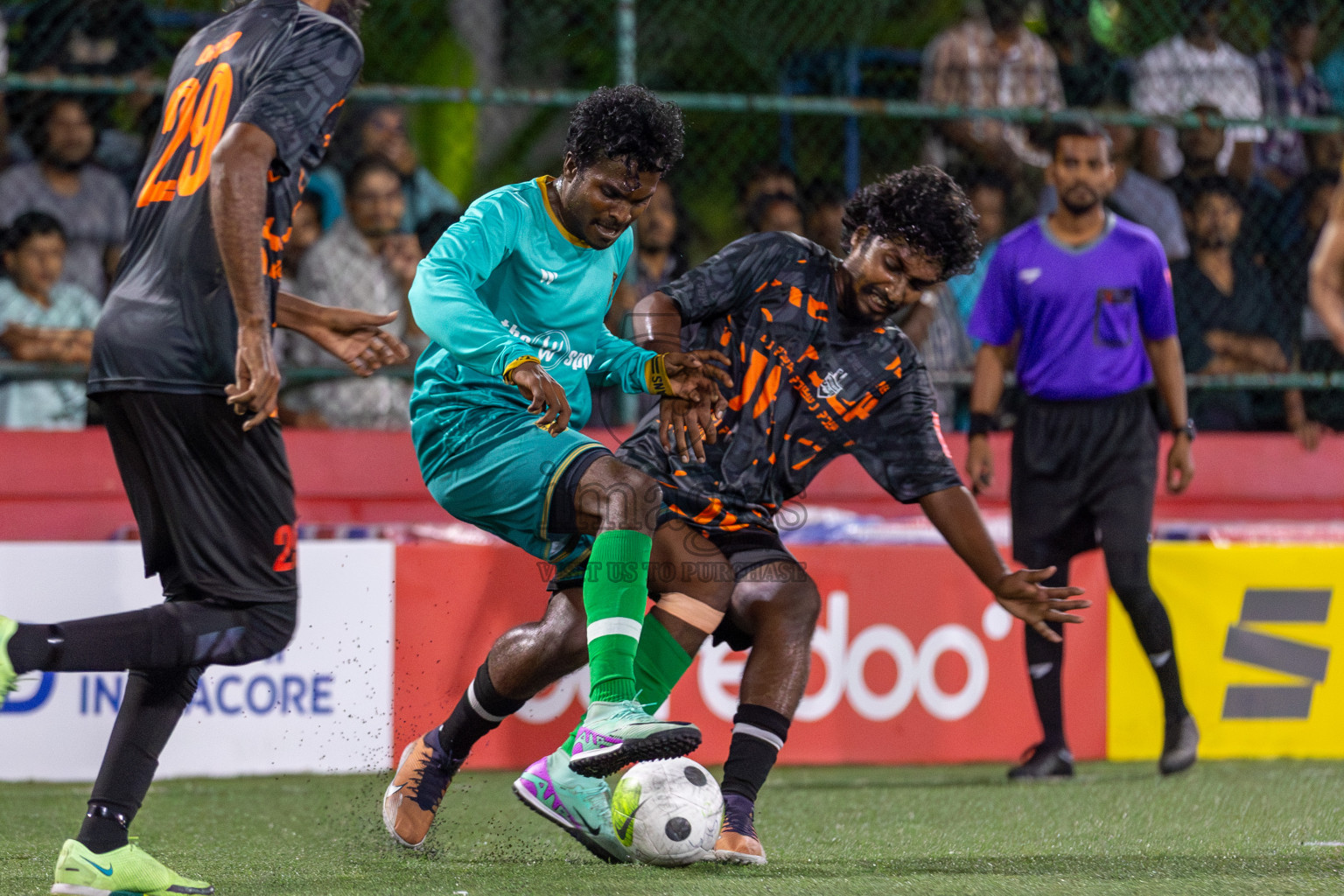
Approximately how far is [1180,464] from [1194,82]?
2.84m

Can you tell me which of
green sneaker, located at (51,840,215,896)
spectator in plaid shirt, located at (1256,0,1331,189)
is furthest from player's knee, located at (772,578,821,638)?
spectator in plaid shirt, located at (1256,0,1331,189)

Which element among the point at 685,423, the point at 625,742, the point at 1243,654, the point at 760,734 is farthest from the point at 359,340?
the point at 1243,654

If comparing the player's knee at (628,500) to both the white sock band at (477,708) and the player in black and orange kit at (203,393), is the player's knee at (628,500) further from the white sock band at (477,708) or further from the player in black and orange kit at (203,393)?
the white sock band at (477,708)

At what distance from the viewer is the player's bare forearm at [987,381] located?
6.09 meters

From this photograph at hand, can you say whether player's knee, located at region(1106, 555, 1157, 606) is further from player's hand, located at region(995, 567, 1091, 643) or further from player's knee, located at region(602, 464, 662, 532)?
player's knee, located at region(602, 464, 662, 532)

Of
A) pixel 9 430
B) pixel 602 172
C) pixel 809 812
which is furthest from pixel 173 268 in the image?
pixel 9 430

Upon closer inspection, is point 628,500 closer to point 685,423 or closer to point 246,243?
point 685,423

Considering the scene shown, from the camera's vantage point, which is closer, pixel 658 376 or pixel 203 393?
pixel 203 393

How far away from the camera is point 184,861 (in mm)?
3889

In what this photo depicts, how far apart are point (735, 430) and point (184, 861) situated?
5.87 ft

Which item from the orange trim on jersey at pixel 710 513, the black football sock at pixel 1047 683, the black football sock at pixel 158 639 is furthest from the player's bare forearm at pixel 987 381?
the black football sock at pixel 158 639

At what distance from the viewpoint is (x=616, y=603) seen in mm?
3543

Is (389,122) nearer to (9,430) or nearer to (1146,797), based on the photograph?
(9,430)

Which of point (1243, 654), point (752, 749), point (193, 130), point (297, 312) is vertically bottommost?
point (1243, 654)
